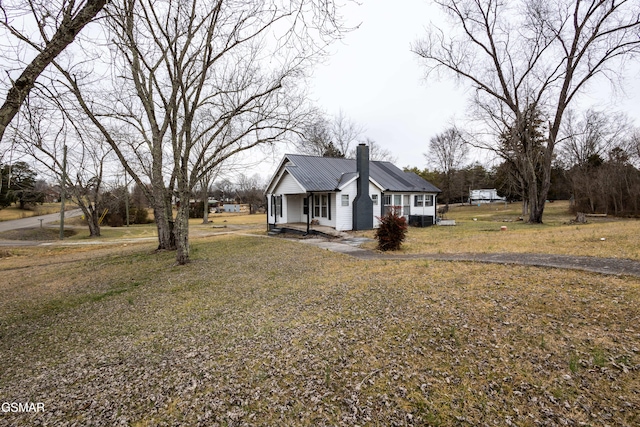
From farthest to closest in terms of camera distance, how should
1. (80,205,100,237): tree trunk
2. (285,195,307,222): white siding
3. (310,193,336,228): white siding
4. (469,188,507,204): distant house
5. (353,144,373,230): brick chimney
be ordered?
(469,188,507,204): distant house → (80,205,100,237): tree trunk → (285,195,307,222): white siding → (310,193,336,228): white siding → (353,144,373,230): brick chimney

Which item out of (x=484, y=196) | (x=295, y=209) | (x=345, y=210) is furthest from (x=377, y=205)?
(x=484, y=196)

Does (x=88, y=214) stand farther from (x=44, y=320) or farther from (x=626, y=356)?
(x=626, y=356)

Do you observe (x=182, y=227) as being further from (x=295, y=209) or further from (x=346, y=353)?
(x=295, y=209)

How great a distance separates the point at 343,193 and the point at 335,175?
9.77 ft

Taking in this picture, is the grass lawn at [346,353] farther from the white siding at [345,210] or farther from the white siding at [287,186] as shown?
the white siding at [287,186]

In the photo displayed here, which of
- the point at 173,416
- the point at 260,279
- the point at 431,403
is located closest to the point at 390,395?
the point at 431,403

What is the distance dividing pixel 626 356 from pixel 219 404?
180 inches

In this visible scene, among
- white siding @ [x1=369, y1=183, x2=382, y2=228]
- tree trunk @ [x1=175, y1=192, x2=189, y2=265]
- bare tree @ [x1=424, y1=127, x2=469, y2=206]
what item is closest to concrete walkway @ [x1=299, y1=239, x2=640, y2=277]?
tree trunk @ [x1=175, y1=192, x2=189, y2=265]

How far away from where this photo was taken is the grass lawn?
309cm

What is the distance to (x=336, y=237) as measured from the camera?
16.4 m

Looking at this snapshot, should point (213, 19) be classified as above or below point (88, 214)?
above

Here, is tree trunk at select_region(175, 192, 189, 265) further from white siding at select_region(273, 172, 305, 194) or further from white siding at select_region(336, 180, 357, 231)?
white siding at select_region(336, 180, 357, 231)

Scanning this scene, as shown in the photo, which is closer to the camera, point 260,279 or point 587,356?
point 587,356

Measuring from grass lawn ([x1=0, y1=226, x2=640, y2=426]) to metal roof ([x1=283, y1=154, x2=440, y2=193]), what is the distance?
38.8 ft
